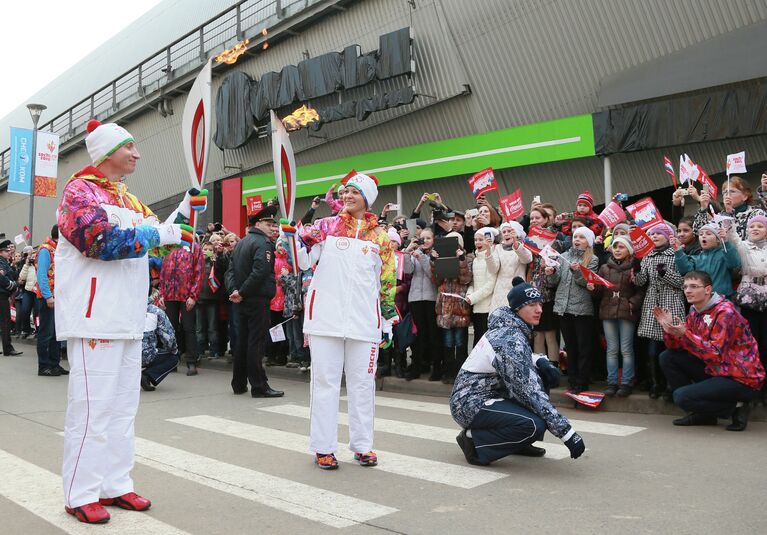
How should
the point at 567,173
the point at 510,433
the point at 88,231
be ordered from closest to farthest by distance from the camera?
1. the point at 88,231
2. the point at 510,433
3. the point at 567,173

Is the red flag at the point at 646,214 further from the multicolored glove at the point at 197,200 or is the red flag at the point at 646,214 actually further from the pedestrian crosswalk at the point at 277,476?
the multicolored glove at the point at 197,200

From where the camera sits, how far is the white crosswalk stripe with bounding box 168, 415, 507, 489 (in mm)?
5309

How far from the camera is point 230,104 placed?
938 inches

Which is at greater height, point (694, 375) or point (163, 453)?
point (694, 375)

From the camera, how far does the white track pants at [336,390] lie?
18.4ft

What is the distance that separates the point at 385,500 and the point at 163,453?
240cm

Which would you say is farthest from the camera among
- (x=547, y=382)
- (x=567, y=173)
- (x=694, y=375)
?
(x=567, y=173)

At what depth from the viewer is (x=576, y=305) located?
8406 millimetres

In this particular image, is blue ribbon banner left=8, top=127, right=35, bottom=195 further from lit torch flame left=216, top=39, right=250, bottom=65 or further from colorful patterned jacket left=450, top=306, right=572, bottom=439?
colorful patterned jacket left=450, top=306, right=572, bottom=439

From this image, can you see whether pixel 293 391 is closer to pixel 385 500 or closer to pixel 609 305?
pixel 609 305

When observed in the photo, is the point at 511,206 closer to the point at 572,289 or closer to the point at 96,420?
the point at 572,289

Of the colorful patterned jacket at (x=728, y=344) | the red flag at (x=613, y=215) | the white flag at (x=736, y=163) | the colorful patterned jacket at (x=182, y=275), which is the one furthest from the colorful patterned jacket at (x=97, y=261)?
the colorful patterned jacket at (x=182, y=275)

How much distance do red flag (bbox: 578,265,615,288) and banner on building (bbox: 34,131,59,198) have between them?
2265 cm

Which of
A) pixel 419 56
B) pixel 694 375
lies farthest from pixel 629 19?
pixel 694 375
